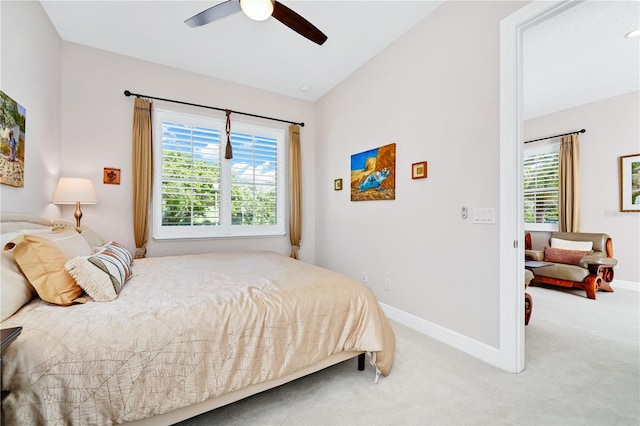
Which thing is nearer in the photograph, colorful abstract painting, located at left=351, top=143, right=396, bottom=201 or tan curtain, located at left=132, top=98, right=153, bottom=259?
colorful abstract painting, located at left=351, top=143, right=396, bottom=201

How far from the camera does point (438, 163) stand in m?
2.51

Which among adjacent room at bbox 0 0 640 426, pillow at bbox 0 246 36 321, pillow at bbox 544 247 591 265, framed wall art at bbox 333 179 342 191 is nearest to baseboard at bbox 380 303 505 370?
adjacent room at bbox 0 0 640 426

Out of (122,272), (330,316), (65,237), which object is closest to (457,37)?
(330,316)

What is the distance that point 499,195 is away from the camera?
2029mm

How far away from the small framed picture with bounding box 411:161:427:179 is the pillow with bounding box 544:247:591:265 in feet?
11.2

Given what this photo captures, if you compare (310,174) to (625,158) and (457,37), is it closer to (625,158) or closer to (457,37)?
(457,37)

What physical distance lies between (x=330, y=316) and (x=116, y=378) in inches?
42.1

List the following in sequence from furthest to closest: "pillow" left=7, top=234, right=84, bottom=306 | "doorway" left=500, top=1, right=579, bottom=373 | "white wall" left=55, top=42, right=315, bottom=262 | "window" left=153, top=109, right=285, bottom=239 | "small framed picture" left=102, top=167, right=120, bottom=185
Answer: "window" left=153, top=109, right=285, bottom=239 → "small framed picture" left=102, top=167, right=120, bottom=185 → "white wall" left=55, top=42, right=315, bottom=262 → "doorway" left=500, top=1, right=579, bottom=373 → "pillow" left=7, top=234, right=84, bottom=306

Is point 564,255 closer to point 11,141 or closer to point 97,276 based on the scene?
point 97,276

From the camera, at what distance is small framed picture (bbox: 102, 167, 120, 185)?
120 inches

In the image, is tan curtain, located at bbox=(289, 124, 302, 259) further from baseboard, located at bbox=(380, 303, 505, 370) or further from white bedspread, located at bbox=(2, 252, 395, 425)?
white bedspread, located at bbox=(2, 252, 395, 425)

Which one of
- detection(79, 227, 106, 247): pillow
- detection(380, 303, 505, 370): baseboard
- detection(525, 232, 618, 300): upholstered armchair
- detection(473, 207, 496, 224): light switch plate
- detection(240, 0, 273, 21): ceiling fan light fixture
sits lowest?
detection(380, 303, 505, 370): baseboard

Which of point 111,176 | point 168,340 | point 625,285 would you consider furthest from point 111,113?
point 625,285

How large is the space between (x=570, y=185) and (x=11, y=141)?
7.13 meters
